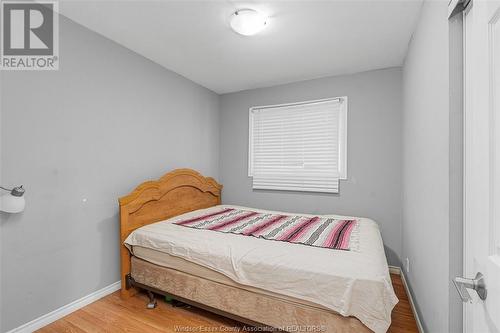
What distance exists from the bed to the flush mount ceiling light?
1.73 metres

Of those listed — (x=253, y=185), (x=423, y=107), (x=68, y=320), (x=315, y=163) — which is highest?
(x=423, y=107)

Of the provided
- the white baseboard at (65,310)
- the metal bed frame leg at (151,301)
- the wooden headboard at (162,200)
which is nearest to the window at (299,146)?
the wooden headboard at (162,200)

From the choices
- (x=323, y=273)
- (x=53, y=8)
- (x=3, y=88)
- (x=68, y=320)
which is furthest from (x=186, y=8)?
(x=68, y=320)

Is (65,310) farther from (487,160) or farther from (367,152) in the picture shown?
(367,152)

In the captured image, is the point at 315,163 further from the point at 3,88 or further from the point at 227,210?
the point at 3,88

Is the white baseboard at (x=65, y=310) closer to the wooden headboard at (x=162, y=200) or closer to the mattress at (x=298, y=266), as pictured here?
the wooden headboard at (x=162, y=200)

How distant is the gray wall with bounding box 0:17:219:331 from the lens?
1.69m

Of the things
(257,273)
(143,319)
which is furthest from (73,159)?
(257,273)

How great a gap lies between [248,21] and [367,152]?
208cm

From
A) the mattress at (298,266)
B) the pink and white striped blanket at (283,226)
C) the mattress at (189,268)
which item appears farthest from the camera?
the pink and white striped blanket at (283,226)

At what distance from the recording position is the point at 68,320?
1895mm

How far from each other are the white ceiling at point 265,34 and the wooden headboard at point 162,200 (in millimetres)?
1394

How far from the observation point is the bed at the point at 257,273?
138 centimetres

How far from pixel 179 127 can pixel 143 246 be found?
62.8 inches
